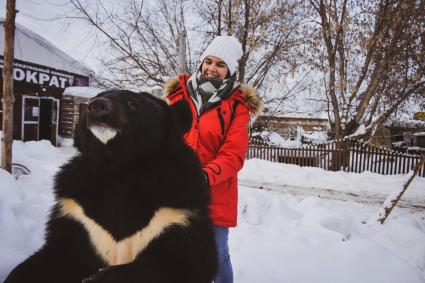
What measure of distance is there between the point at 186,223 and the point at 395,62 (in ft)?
41.2

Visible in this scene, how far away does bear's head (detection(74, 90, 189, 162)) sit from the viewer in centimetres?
115

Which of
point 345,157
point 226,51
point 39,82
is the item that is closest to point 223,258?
point 226,51

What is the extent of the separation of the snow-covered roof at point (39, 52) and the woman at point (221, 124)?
12166mm

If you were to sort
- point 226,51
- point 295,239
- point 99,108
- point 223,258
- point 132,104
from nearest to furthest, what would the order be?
point 99,108, point 132,104, point 223,258, point 226,51, point 295,239

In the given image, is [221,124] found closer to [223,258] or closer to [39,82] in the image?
[223,258]

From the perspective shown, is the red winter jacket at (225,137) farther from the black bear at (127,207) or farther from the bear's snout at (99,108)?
Answer: the bear's snout at (99,108)

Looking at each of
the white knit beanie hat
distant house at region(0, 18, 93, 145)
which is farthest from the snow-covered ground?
distant house at region(0, 18, 93, 145)

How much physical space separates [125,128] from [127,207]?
13.5 inches

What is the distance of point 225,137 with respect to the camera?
6.07 ft

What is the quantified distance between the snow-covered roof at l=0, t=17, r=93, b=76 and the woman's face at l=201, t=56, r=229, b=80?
476 inches

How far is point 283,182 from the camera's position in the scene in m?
8.48

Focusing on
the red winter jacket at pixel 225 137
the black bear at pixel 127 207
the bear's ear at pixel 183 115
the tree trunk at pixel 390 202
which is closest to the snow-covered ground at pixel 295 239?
the tree trunk at pixel 390 202

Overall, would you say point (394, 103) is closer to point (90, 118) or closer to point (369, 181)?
point (369, 181)

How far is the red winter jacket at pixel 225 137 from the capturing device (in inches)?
70.1
